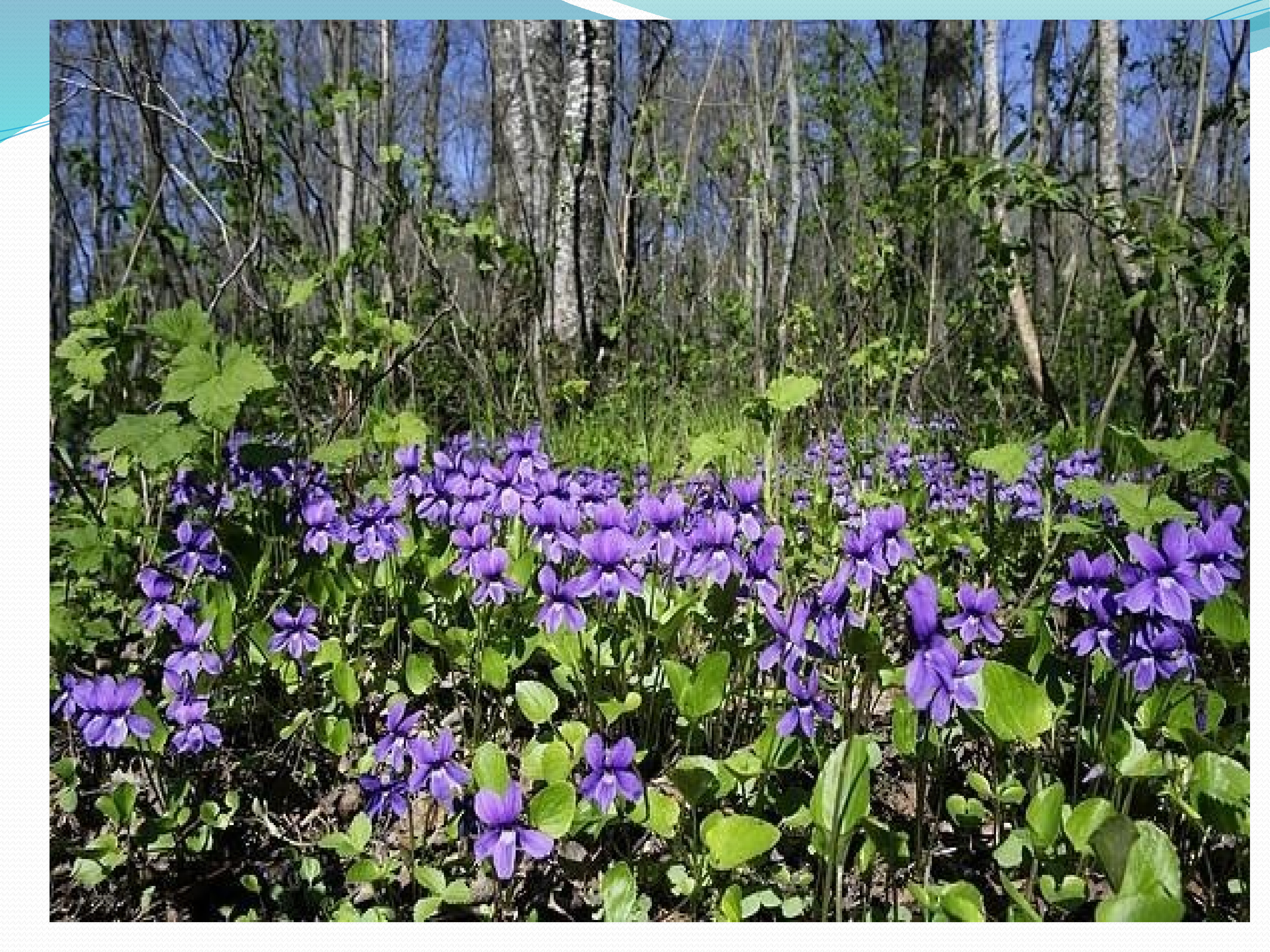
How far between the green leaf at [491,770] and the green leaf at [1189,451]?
97cm

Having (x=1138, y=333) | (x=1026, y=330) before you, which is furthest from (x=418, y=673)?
(x=1026, y=330)

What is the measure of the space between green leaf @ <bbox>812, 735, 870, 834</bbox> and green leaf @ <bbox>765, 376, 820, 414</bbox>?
901 mm

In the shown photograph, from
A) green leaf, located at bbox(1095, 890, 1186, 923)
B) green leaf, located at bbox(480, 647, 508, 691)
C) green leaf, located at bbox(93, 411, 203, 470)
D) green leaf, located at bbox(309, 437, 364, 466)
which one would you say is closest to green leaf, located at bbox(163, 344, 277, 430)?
green leaf, located at bbox(93, 411, 203, 470)

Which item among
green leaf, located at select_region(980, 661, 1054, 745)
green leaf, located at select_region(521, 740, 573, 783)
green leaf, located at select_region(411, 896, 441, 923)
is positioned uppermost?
green leaf, located at select_region(980, 661, 1054, 745)

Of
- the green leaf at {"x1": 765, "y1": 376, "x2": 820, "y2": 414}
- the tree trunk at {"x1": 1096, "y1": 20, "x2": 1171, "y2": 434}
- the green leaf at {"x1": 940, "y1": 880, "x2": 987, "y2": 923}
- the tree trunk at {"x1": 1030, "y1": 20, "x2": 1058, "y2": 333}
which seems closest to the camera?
the green leaf at {"x1": 940, "y1": 880, "x2": 987, "y2": 923}

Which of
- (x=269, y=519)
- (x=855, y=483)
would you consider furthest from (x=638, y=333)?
(x=269, y=519)

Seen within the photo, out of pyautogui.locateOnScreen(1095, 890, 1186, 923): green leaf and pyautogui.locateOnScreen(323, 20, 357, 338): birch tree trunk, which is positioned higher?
pyautogui.locateOnScreen(323, 20, 357, 338): birch tree trunk

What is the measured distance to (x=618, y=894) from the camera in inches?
50.6

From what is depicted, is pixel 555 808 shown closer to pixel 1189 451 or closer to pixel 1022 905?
pixel 1022 905

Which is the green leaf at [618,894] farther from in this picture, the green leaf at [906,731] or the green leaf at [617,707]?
the green leaf at [906,731]

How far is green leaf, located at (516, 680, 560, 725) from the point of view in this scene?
61.6 inches

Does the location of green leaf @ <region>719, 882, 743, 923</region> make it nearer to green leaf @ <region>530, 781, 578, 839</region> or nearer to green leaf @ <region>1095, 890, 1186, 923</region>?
green leaf @ <region>530, 781, 578, 839</region>

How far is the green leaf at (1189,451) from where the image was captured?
59.3 inches

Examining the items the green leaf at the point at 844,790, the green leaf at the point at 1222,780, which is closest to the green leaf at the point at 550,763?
the green leaf at the point at 844,790
